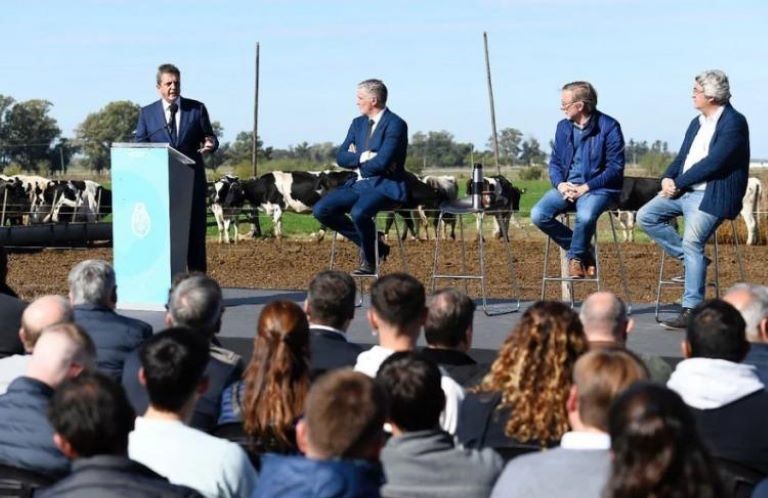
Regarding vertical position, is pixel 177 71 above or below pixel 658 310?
above

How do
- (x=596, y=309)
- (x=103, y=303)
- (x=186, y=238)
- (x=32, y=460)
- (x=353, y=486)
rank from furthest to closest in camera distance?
1. (x=186, y=238)
2. (x=103, y=303)
3. (x=596, y=309)
4. (x=32, y=460)
5. (x=353, y=486)

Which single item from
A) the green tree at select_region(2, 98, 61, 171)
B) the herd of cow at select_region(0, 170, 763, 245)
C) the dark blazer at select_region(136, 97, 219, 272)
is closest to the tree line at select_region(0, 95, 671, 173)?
the green tree at select_region(2, 98, 61, 171)

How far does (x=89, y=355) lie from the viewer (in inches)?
160

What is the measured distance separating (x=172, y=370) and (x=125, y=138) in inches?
2101

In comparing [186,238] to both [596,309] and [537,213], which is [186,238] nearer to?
[537,213]

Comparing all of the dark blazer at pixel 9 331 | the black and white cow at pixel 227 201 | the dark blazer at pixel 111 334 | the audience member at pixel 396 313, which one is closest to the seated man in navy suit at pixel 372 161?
the dark blazer at pixel 9 331

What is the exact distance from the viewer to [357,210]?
920 centimetres

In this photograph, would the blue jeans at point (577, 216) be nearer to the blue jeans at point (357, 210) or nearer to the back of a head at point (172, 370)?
the blue jeans at point (357, 210)

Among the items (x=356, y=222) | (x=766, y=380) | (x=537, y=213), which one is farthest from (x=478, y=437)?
(x=356, y=222)

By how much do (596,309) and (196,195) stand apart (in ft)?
17.7

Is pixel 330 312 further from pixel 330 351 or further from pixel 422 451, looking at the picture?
pixel 422 451

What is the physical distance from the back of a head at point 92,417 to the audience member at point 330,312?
1.90 metres

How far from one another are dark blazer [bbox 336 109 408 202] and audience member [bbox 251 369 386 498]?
20.1ft

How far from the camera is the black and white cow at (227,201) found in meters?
24.9
